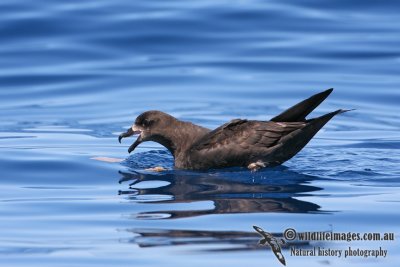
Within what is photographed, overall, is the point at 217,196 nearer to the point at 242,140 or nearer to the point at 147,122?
the point at 242,140

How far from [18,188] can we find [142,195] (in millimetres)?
1146

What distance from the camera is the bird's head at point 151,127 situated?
32.1 feet

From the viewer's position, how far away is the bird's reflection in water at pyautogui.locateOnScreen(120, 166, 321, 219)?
7.38 m


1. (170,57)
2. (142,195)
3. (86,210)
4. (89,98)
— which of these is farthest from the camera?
(170,57)

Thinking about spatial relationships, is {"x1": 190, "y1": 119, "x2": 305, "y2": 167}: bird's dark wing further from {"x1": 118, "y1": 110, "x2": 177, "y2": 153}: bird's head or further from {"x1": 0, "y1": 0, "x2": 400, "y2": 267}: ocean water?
{"x1": 118, "y1": 110, "x2": 177, "y2": 153}: bird's head

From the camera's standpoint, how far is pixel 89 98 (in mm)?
13656

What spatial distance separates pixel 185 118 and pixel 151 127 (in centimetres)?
242

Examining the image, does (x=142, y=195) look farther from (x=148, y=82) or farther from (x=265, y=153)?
(x=148, y=82)

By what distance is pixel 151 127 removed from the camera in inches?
387

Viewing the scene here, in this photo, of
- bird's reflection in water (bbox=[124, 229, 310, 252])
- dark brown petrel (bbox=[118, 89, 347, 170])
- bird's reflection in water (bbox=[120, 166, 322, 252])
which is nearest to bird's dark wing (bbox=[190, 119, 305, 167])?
dark brown petrel (bbox=[118, 89, 347, 170])

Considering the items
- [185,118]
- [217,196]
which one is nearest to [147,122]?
[217,196]

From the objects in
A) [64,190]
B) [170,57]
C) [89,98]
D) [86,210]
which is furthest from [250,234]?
[170,57]

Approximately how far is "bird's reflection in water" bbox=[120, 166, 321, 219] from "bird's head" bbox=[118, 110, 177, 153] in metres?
0.61

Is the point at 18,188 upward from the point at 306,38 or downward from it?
downward
